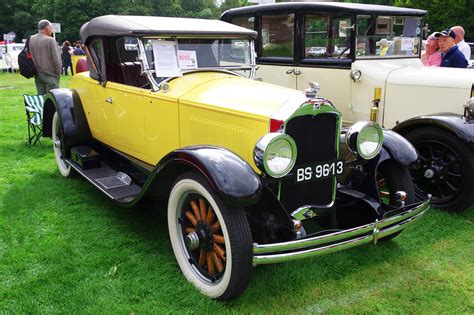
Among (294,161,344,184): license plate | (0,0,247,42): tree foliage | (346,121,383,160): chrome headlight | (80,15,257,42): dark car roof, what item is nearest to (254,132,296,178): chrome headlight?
(294,161,344,184): license plate

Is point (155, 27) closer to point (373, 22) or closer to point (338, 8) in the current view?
point (338, 8)

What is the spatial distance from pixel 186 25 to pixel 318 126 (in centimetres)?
174

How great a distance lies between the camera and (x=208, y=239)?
2.75m

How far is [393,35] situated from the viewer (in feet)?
18.2

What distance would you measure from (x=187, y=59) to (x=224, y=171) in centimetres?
171

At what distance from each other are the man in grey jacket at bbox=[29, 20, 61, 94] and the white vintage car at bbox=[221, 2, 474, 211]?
295 cm

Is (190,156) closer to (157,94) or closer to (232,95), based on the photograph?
(232,95)

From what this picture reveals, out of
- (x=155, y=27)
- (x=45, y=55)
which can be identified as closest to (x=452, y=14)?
(x=45, y=55)

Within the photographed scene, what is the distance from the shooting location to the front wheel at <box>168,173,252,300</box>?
2.44 m

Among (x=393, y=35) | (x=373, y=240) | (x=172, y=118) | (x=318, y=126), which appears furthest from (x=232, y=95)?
(x=393, y=35)

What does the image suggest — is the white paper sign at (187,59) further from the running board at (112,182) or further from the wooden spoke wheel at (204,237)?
the wooden spoke wheel at (204,237)

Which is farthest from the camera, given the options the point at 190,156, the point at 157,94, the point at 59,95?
the point at 59,95

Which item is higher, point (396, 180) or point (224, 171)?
point (224, 171)

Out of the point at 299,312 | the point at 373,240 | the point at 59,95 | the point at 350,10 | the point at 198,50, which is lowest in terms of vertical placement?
the point at 299,312
